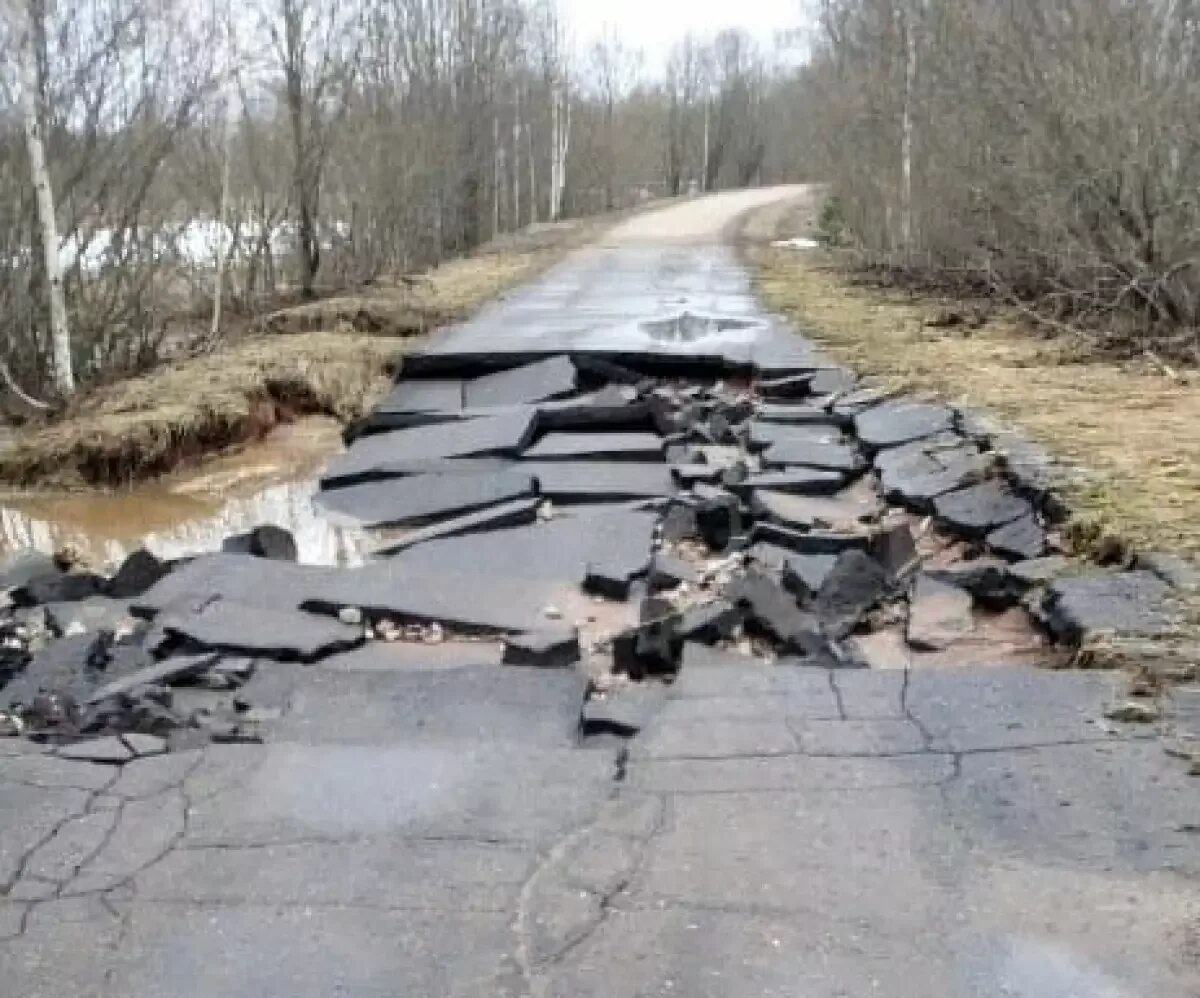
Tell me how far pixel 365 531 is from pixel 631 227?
92.1ft

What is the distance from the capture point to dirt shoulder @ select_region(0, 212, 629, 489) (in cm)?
945

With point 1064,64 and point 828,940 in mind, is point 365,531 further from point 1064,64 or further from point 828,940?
point 1064,64

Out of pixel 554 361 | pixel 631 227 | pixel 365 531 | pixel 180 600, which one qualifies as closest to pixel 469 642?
pixel 180 600

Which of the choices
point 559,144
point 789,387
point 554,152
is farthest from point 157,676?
point 559,144

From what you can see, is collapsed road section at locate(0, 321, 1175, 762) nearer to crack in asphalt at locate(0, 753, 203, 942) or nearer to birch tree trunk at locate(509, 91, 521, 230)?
crack in asphalt at locate(0, 753, 203, 942)

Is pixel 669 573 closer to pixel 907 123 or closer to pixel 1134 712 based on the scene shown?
pixel 1134 712

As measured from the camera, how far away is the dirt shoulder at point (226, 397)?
9.45 m

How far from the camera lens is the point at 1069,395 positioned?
839 centimetres

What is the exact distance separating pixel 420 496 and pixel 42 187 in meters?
4.86

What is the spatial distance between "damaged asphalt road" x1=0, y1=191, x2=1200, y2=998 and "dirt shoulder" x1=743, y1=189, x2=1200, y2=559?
0.33m

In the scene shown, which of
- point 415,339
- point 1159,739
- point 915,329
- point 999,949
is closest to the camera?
point 999,949

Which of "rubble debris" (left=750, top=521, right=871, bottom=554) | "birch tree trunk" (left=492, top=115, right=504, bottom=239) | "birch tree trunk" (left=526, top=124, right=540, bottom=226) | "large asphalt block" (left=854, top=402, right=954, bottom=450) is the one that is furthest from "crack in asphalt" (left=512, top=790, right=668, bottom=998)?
"birch tree trunk" (left=526, top=124, right=540, bottom=226)

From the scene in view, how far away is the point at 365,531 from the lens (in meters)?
7.77

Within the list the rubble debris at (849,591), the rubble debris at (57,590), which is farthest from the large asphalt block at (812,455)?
the rubble debris at (57,590)
